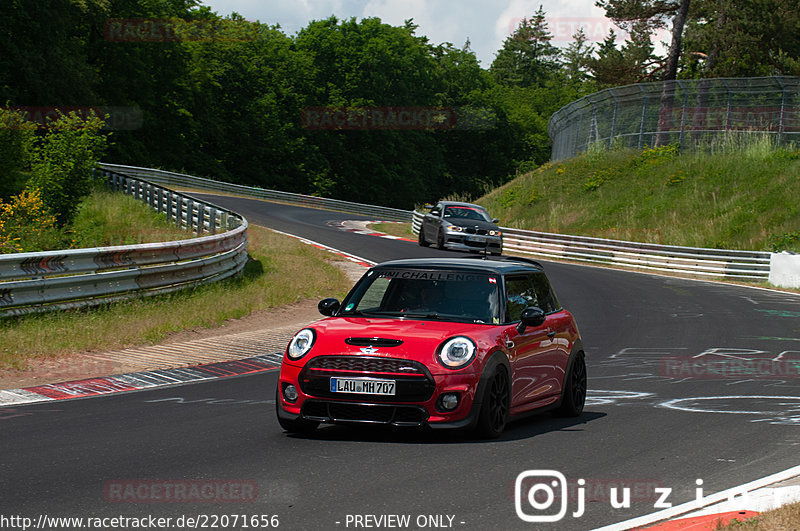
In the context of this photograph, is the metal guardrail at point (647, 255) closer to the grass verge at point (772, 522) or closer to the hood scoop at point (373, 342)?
the hood scoop at point (373, 342)

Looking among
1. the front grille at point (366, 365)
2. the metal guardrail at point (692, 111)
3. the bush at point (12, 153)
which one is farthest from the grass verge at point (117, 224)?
the metal guardrail at point (692, 111)

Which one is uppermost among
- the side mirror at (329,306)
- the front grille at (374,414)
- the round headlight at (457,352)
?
the side mirror at (329,306)

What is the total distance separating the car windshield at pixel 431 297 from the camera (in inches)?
341

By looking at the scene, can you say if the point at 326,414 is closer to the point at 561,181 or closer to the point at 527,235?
the point at 527,235

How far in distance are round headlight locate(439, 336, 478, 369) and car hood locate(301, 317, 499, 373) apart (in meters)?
0.06

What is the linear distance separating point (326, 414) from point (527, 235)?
108 feet

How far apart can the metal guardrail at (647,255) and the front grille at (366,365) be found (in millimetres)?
26305

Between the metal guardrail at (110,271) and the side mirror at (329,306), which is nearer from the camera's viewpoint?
the side mirror at (329,306)

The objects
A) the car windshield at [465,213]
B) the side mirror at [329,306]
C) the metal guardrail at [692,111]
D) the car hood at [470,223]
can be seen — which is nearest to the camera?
the side mirror at [329,306]

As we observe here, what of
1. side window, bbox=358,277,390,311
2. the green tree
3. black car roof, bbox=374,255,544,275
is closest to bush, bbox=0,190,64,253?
side window, bbox=358,277,390,311

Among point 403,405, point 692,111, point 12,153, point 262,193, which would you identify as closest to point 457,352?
point 403,405

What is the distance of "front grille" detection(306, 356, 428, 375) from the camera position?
767 centimetres

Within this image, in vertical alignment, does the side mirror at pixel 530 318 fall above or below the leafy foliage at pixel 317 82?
below

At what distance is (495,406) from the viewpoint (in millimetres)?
8094
